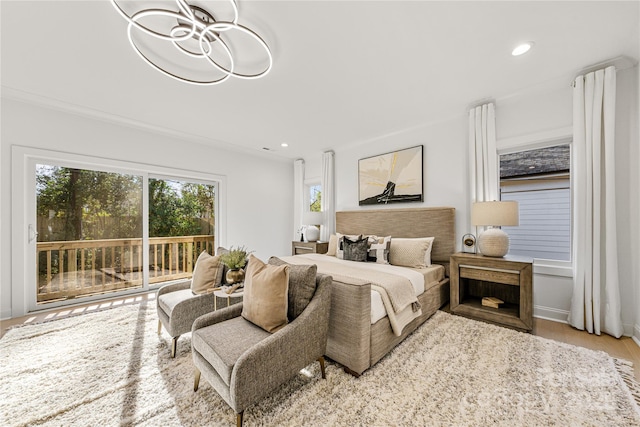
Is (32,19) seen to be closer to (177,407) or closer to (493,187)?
(177,407)

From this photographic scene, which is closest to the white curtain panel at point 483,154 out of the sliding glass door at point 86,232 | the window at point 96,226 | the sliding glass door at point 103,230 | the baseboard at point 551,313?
the baseboard at point 551,313

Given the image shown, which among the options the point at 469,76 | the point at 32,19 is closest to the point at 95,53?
the point at 32,19

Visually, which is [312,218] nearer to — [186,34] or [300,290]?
[300,290]

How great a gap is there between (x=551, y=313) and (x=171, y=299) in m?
4.02

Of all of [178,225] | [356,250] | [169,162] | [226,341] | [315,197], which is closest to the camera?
[226,341]

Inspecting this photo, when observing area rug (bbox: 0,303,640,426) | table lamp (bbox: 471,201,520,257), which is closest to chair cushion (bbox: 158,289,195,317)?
area rug (bbox: 0,303,640,426)

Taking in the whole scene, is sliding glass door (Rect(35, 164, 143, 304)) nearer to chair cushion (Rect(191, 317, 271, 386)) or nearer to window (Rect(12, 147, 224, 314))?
window (Rect(12, 147, 224, 314))

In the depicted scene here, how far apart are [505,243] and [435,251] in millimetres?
860

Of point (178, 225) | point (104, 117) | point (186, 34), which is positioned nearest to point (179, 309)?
point (186, 34)

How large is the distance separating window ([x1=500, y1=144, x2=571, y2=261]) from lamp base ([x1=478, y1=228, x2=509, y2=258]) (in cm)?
69

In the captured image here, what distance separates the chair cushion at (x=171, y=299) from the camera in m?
2.20

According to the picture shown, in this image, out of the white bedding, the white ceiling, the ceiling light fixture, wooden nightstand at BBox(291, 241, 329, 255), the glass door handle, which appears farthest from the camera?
wooden nightstand at BBox(291, 241, 329, 255)

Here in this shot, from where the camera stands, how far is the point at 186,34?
1.92 meters

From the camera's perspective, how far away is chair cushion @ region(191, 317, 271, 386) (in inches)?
54.6
